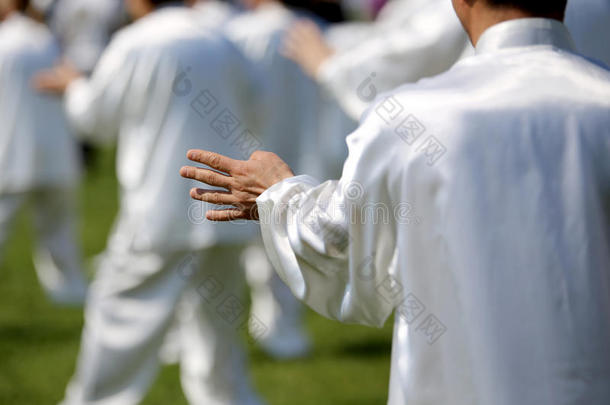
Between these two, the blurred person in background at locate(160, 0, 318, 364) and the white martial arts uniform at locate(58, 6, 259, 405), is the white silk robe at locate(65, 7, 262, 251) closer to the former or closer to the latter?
the white martial arts uniform at locate(58, 6, 259, 405)

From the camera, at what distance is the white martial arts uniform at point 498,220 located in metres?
1.57

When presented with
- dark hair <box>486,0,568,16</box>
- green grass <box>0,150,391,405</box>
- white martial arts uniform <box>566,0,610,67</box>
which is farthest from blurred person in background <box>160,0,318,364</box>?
dark hair <box>486,0,568,16</box>

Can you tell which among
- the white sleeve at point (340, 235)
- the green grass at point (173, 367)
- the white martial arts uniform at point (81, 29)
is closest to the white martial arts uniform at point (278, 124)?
the green grass at point (173, 367)

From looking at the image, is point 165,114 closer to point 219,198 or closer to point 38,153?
point 219,198

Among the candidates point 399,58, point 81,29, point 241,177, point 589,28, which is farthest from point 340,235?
point 81,29

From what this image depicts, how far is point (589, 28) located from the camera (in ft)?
9.19

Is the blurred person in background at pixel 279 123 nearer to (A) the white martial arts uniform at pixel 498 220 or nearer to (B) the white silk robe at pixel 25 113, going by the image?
(B) the white silk robe at pixel 25 113

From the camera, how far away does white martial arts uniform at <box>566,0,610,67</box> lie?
279cm

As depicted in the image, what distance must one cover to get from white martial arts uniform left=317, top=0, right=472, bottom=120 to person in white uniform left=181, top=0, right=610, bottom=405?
1382 millimetres

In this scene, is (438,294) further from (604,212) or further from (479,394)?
(604,212)

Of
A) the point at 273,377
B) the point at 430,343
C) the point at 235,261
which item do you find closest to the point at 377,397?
the point at 273,377

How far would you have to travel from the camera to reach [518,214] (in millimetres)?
1574

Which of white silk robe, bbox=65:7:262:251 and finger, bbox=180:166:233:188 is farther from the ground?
finger, bbox=180:166:233:188

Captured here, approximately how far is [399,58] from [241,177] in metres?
1.56
